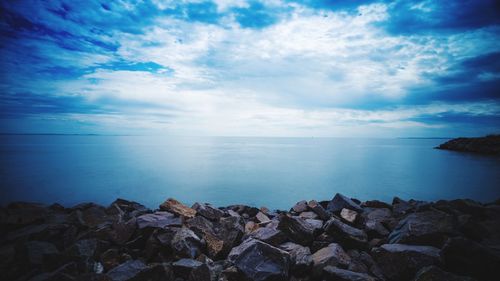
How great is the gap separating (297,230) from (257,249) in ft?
4.95

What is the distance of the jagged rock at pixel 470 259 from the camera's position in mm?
3404

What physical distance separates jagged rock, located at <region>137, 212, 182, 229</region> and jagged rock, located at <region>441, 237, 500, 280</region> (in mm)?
5521

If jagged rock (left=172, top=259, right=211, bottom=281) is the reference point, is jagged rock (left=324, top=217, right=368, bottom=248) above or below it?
above

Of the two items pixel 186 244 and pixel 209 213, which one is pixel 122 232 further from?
pixel 209 213

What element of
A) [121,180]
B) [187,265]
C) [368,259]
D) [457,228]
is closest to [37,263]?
[187,265]

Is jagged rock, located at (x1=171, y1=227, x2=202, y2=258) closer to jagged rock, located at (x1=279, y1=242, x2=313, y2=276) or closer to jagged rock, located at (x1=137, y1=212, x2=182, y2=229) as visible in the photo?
jagged rock, located at (x1=137, y1=212, x2=182, y2=229)

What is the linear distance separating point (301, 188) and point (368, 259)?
14.9 meters

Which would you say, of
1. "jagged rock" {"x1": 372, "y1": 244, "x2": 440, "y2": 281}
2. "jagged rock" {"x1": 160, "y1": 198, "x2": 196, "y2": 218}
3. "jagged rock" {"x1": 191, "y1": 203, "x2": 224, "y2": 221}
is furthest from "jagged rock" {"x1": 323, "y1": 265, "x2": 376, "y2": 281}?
"jagged rock" {"x1": 160, "y1": 198, "x2": 196, "y2": 218}

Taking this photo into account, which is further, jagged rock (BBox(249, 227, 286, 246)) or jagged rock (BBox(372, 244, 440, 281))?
jagged rock (BBox(249, 227, 286, 246))

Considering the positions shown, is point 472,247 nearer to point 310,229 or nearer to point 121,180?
point 310,229

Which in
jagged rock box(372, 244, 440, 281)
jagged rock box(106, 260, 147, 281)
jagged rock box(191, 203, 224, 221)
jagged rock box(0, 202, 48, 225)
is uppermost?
jagged rock box(372, 244, 440, 281)

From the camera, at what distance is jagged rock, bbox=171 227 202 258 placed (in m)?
4.77

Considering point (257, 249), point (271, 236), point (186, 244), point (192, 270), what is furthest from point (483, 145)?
point (192, 270)

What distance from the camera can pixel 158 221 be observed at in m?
6.01
